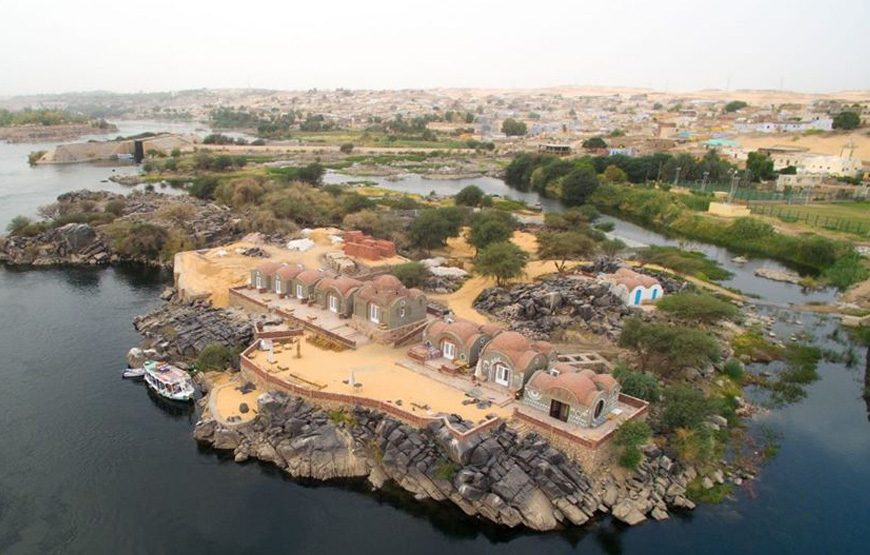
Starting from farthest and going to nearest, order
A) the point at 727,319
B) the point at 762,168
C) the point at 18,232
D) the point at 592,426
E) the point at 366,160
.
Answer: the point at 366,160 < the point at 762,168 < the point at 18,232 < the point at 727,319 < the point at 592,426

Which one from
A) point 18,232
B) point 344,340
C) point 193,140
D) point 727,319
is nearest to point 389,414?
point 344,340

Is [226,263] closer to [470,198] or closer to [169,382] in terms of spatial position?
[169,382]

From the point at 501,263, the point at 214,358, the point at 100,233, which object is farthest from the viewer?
the point at 100,233

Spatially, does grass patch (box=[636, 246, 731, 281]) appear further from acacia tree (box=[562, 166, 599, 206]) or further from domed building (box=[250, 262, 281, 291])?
acacia tree (box=[562, 166, 599, 206])

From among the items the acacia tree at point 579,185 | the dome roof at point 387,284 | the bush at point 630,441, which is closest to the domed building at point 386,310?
the dome roof at point 387,284

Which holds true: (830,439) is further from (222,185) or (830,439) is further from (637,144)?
(637,144)

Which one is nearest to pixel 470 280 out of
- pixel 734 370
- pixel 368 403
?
pixel 734 370

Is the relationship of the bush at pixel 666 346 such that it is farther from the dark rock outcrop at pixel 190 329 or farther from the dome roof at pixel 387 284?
the dark rock outcrop at pixel 190 329
